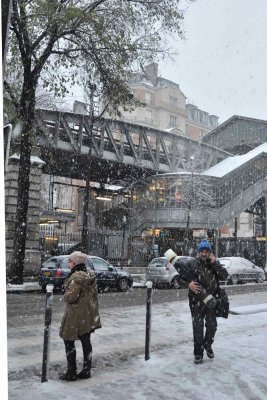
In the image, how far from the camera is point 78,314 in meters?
4.86

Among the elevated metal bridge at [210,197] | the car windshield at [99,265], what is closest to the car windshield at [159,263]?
the car windshield at [99,265]

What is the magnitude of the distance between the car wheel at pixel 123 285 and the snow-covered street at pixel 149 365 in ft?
26.1

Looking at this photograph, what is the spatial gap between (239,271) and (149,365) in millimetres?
17727

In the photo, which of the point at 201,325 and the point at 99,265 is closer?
the point at 201,325

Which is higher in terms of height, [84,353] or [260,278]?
[84,353]

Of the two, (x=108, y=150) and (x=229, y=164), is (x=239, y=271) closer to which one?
(x=108, y=150)

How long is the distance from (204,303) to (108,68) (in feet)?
41.2

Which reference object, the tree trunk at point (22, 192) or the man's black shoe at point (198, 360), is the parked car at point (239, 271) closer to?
the tree trunk at point (22, 192)

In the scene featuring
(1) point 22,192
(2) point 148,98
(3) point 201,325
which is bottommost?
(3) point 201,325

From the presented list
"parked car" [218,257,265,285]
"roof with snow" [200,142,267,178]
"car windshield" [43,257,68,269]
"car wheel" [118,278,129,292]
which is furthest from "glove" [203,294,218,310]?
"roof with snow" [200,142,267,178]

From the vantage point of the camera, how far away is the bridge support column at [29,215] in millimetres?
20453

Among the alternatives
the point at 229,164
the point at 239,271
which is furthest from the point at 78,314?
the point at 229,164

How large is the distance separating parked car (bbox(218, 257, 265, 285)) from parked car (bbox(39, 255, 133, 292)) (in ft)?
20.8

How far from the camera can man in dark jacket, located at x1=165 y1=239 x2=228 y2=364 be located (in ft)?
18.7
